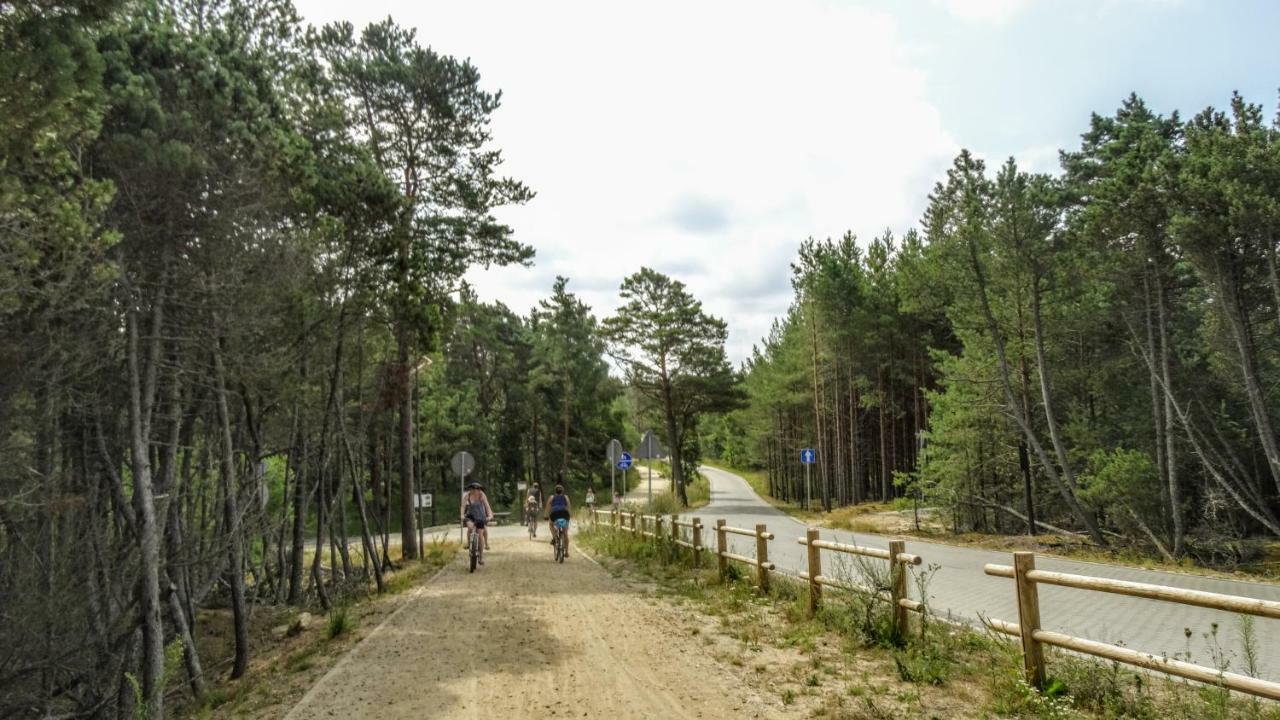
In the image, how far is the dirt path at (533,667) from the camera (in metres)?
5.96

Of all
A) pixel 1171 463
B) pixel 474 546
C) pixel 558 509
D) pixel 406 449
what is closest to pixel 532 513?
pixel 406 449

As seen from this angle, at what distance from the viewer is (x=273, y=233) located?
9422 millimetres

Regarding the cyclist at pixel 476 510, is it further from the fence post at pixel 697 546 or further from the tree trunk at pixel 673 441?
the tree trunk at pixel 673 441

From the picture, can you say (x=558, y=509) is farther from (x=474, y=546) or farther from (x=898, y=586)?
(x=898, y=586)

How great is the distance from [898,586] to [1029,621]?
172cm

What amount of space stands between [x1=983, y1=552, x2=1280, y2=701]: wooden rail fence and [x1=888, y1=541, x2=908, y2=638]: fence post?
93 cm

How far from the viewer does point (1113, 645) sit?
5188 mm

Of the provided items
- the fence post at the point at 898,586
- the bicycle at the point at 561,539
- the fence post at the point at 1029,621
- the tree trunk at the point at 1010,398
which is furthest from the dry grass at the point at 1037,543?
the fence post at the point at 1029,621

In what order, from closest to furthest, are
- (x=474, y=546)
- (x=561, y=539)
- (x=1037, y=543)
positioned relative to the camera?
(x=474, y=546) → (x=561, y=539) → (x=1037, y=543)

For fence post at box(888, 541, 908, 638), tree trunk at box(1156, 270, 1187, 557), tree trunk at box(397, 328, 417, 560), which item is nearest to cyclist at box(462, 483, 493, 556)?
tree trunk at box(397, 328, 417, 560)

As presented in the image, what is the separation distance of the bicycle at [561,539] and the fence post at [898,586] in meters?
11.0

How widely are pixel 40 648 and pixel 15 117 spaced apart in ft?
16.8

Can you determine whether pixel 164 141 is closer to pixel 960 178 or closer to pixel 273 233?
pixel 273 233

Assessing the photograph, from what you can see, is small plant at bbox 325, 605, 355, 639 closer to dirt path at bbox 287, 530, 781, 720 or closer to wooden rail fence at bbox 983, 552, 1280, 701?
dirt path at bbox 287, 530, 781, 720
